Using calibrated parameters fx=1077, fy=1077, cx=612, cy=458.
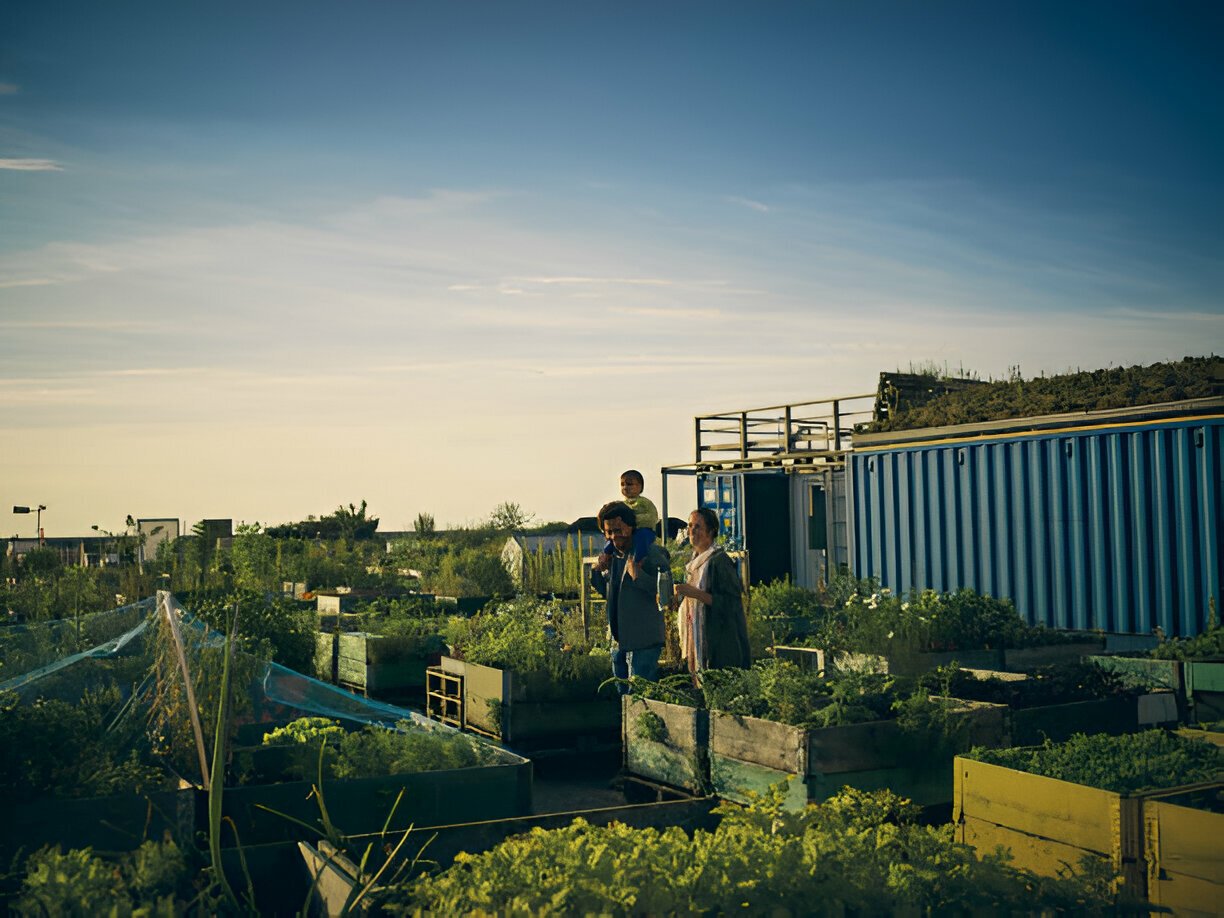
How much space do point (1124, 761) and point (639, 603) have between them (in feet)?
11.1

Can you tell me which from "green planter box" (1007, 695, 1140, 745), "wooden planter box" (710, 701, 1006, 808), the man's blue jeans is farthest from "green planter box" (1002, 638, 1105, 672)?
the man's blue jeans

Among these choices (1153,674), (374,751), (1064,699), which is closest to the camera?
(374,751)

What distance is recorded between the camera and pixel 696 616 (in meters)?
6.43

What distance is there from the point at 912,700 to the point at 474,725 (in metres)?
3.84

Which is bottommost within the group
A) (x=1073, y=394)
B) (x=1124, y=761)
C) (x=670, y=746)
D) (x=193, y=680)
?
(x=670, y=746)

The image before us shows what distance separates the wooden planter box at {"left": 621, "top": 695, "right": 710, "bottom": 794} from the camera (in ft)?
19.0

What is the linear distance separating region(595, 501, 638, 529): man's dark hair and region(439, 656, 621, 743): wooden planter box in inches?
61.2

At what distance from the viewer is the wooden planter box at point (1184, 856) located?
323 cm

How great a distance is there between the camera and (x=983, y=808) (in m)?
4.11

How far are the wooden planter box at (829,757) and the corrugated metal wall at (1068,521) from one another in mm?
6396

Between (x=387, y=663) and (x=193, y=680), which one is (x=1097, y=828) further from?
(x=387, y=663)

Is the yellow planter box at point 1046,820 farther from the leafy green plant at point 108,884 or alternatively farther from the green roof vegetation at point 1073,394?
the green roof vegetation at point 1073,394

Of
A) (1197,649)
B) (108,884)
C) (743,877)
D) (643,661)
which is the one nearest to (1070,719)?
(1197,649)

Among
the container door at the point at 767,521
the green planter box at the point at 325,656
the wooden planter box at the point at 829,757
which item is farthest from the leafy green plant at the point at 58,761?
the container door at the point at 767,521
